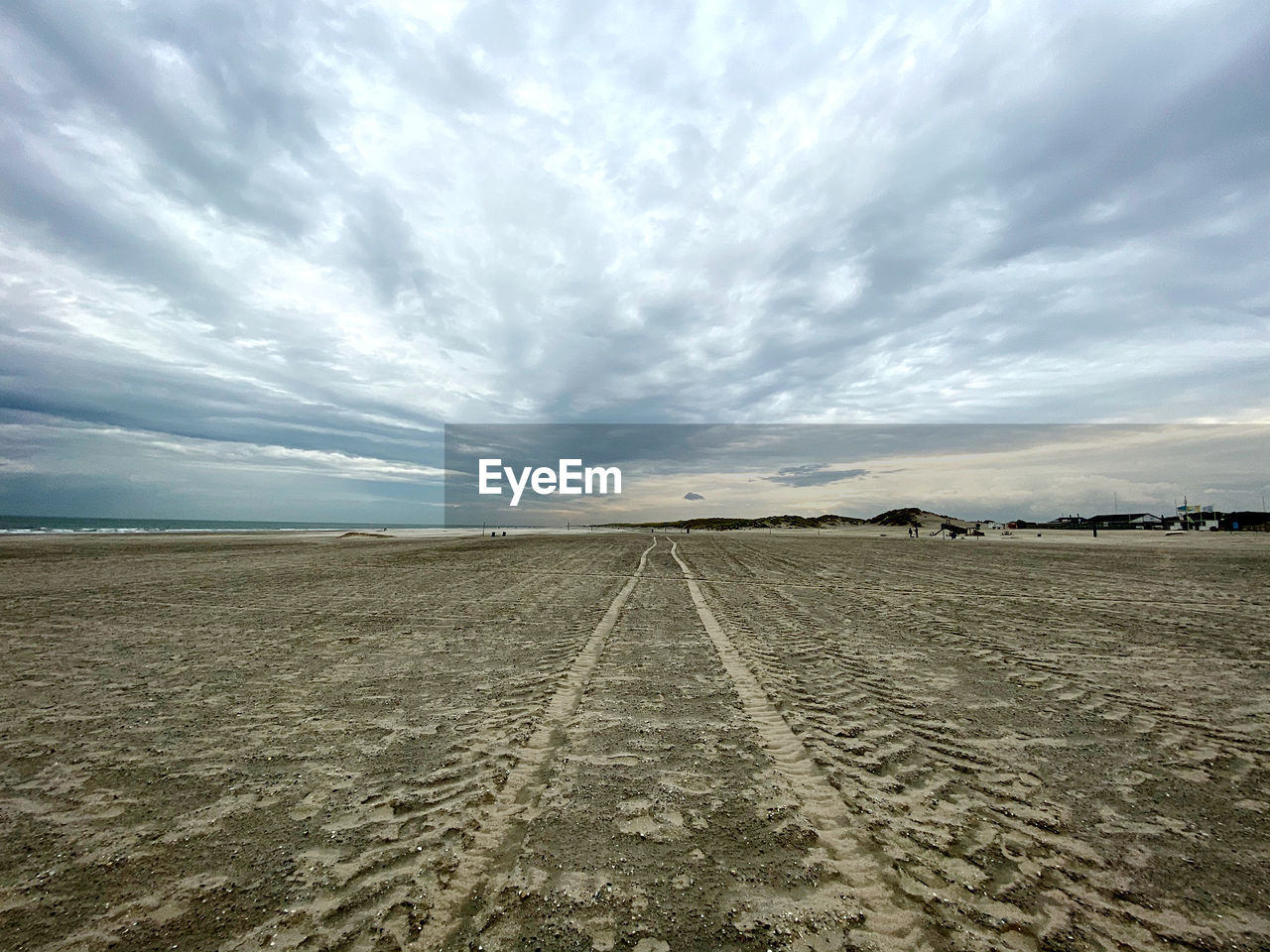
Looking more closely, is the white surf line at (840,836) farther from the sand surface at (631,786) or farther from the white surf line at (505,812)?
the white surf line at (505,812)

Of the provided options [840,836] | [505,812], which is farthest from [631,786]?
[840,836]

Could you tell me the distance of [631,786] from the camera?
4359 mm

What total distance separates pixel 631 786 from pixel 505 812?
3.39ft

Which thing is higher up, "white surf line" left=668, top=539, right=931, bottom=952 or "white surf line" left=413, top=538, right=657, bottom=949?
"white surf line" left=413, top=538, right=657, bottom=949

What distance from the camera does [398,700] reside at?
6305 millimetres

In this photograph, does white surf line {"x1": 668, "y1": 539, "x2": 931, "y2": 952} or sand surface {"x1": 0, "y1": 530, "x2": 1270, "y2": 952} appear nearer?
white surf line {"x1": 668, "y1": 539, "x2": 931, "y2": 952}

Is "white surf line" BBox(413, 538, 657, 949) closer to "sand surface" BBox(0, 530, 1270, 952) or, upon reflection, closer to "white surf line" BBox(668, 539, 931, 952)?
"sand surface" BBox(0, 530, 1270, 952)

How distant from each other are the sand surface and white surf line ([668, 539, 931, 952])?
2 centimetres

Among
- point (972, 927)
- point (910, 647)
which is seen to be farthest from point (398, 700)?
point (910, 647)

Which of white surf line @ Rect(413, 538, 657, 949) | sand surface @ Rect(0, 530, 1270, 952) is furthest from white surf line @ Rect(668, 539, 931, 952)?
white surf line @ Rect(413, 538, 657, 949)

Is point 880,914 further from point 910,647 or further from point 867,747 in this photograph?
point 910,647

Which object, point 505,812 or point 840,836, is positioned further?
point 505,812

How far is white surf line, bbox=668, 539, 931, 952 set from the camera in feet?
9.27

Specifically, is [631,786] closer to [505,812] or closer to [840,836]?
[505,812]
